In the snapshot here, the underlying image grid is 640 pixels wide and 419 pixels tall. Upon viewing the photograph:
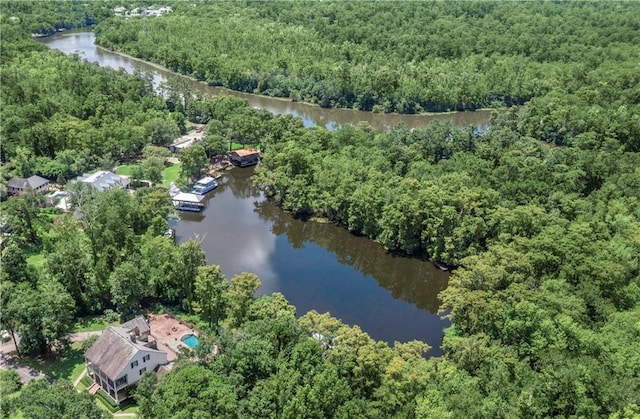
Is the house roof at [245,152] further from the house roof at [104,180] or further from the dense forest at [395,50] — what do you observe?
the dense forest at [395,50]

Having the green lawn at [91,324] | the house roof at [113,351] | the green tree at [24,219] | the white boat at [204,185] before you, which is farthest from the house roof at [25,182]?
the house roof at [113,351]

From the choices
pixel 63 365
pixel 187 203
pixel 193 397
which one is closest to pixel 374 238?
pixel 187 203

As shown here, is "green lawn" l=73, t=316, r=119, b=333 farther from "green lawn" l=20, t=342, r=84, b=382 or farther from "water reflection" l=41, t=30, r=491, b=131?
"water reflection" l=41, t=30, r=491, b=131

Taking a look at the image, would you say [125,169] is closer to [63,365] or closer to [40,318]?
[40,318]

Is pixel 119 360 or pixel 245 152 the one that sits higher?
pixel 119 360

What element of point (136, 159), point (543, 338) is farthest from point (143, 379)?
point (136, 159)

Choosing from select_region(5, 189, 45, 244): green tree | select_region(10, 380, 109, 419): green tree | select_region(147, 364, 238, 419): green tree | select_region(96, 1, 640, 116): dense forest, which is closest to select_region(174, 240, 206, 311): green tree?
select_region(147, 364, 238, 419): green tree
